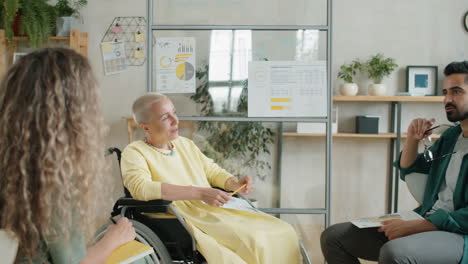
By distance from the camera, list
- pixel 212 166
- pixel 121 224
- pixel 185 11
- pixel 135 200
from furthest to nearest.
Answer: pixel 185 11
pixel 212 166
pixel 135 200
pixel 121 224

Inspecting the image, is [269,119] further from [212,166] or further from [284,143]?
[212,166]

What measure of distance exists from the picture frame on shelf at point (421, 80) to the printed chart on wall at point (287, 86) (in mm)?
1619

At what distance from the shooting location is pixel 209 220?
1.84 metres

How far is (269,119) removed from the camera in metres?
2.49

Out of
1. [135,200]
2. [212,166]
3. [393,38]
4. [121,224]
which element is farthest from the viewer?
[393,38]

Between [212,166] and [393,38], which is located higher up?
[393,38]

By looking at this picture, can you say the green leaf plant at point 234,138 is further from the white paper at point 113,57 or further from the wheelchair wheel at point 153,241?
the white paper at point 113,57

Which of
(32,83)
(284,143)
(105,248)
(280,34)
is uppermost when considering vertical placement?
(280,34)

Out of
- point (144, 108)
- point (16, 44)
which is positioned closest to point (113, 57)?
point (16, 44)

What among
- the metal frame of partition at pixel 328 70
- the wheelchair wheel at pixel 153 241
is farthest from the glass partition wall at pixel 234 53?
the wheelchair wheel at pixel 153 241

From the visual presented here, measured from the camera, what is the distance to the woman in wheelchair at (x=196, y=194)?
1.70 metres

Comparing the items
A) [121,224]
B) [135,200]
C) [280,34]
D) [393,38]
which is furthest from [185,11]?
[393,38]

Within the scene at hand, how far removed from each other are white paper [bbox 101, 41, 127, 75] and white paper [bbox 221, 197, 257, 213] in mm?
2446

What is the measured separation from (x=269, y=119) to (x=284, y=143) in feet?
0.60
